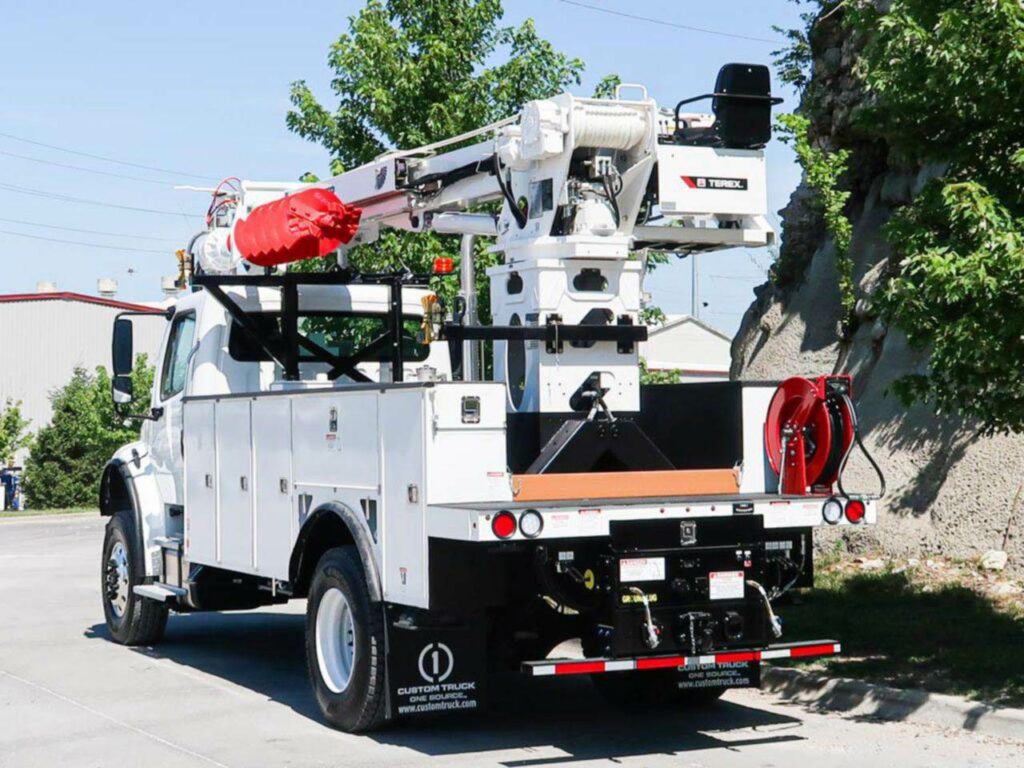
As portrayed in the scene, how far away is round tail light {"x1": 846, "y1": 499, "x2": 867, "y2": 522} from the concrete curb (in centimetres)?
131

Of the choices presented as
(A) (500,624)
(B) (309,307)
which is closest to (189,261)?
(B) (309,307)

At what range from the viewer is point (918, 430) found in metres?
16.6

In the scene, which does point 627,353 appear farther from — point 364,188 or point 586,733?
point 364,188

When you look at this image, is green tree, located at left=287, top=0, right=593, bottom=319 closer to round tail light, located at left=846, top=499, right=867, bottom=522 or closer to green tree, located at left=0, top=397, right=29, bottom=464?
round tail light, located at left=846, top=499, right=867, bottom=522

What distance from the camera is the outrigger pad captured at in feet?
31.2

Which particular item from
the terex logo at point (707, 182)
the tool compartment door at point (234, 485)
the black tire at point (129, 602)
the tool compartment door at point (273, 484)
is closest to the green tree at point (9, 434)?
the black tire at point (129, 602)

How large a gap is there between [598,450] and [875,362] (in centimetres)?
910

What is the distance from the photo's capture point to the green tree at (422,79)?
67.1ft

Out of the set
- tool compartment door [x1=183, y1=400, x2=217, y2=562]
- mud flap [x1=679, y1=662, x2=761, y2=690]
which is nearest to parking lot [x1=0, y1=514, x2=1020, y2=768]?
mud flap [x1=679, y1=662, x2=761, y2=690]

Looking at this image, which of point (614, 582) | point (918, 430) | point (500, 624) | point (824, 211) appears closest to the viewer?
point (614, 582)

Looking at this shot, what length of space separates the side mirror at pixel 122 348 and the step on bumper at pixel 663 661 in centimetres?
609

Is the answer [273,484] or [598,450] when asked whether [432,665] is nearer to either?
[598,450]

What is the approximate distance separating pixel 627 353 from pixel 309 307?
4025 mm

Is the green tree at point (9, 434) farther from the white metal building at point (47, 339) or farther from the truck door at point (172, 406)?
the truck door at point (172, 406)
